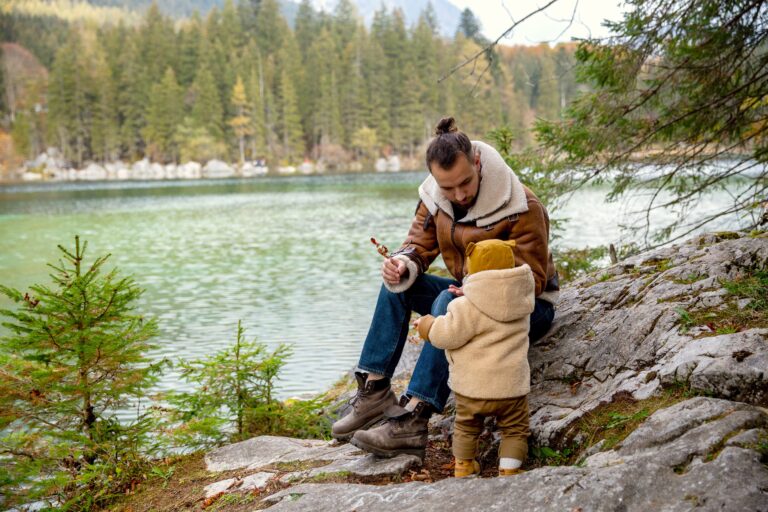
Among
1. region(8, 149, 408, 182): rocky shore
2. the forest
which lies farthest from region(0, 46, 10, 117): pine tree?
region(8, 149, 408, 182): rocky shore

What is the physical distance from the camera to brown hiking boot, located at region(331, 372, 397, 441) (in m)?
3.42

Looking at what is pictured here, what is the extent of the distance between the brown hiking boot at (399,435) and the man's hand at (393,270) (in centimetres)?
62

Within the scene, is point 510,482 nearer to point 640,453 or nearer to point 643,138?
point 640,453

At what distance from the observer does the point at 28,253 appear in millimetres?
19781

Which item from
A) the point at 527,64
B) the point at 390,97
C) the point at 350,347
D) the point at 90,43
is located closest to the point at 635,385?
the point at 350,347

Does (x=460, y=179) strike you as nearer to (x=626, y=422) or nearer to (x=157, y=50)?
(x=626, y=422)

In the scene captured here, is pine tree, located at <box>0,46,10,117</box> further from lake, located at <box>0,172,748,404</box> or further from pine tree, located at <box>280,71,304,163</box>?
lake, located at <box>0,172,748,404</box>

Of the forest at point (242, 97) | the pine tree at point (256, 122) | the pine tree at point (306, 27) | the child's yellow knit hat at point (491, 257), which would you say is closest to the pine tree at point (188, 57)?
the forest at point (242, 97)

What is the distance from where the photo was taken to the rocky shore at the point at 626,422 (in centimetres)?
215

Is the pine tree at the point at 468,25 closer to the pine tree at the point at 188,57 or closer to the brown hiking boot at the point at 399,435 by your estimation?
the pine tree at the point at 188,57

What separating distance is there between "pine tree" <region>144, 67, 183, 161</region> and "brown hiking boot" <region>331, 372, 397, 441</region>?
8154 cm

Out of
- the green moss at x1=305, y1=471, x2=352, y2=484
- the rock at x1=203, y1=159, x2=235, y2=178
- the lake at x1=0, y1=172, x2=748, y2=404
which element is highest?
the rock at x1=203, y1=159, x2=235, y2=178

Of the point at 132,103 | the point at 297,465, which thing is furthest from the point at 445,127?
the point at 132,103

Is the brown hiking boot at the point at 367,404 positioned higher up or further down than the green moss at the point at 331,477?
higher up
